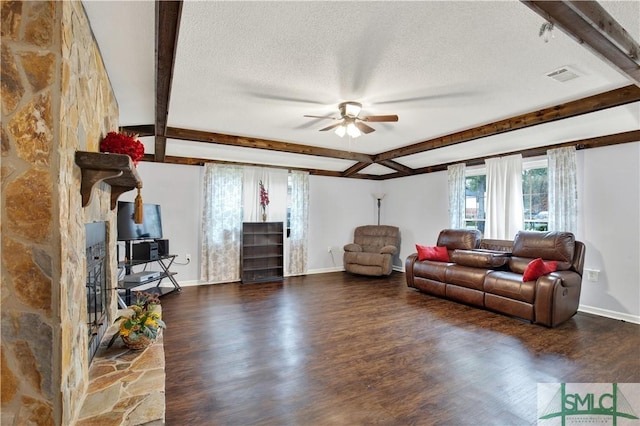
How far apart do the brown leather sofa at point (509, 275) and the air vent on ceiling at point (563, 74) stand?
2226 millimetres

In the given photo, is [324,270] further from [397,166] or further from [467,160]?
[467,160]

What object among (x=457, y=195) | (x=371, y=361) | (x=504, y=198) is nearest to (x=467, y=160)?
(x=457, y=195)

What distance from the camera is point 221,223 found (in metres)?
5.86

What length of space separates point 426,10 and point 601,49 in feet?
3.92

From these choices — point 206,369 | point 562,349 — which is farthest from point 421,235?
point 206,369

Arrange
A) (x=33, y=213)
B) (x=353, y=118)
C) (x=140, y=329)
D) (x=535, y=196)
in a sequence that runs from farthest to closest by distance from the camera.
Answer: (x=535, y=196)
(x=353, y=118)
(x=140, y=329)
(x=33, y=213)

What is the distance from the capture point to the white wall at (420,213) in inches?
155

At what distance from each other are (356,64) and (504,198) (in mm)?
3915

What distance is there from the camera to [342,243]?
24.2 ft

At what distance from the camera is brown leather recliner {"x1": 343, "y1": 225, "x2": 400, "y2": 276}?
6.41m

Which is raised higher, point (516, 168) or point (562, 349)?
point (516, 168)

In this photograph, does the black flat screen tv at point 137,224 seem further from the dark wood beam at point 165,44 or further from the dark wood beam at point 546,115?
the dark wood beam at point 546,115

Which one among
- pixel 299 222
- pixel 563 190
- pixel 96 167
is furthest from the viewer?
pixel 299 222

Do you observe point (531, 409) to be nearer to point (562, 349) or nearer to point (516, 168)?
point (562, 349)
